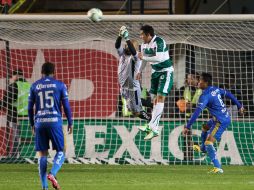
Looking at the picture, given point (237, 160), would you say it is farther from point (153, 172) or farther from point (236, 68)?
point (153, 172)

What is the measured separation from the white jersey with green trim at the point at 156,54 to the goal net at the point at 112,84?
3.41 meters

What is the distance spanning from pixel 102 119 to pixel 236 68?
12.7ft

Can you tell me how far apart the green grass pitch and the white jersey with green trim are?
2164mm

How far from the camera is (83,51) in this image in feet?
77.5

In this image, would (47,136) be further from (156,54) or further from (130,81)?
(130,81)

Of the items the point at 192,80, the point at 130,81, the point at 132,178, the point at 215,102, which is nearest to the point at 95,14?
the point at 130,81

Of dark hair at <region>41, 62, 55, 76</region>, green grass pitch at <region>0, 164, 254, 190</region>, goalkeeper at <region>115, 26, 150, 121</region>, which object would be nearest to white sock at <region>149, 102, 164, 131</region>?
green grass pitch at <region>0, 164, 254, 190</region>

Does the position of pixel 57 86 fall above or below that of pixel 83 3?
below

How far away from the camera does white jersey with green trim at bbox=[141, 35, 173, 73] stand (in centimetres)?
1744

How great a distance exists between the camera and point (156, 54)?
57.2 feet

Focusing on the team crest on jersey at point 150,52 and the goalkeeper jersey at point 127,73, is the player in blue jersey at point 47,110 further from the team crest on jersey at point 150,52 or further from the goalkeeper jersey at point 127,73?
the goalkeeper jersey at point 127,73

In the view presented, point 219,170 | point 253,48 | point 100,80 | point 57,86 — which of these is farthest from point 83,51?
point 57,86

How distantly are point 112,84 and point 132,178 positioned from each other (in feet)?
22.0

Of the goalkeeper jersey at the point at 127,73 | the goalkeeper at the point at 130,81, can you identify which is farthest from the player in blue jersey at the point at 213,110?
the goalkeeper jersey at the point at 127,73
